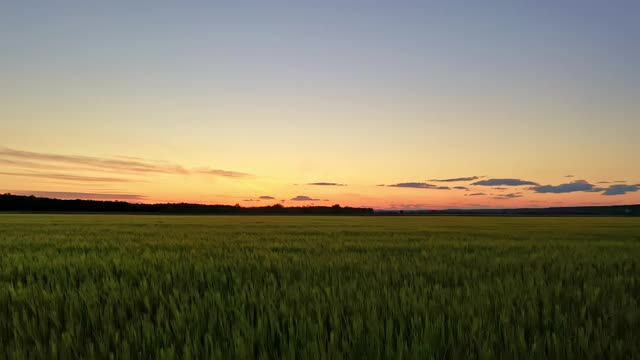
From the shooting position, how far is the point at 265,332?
2.71m

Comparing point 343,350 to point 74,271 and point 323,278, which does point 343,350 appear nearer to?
point 323,278

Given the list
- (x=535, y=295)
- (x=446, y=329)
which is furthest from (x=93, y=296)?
(x=535, y=295)

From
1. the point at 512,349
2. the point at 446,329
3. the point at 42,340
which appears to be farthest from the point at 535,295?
the point at 42,340

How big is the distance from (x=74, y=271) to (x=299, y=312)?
4289 millimetres

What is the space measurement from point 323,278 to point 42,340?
10.1ft

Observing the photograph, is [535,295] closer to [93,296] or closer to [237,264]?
[93,296]

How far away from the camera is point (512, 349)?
7.91 feet

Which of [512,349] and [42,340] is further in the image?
[42,340]

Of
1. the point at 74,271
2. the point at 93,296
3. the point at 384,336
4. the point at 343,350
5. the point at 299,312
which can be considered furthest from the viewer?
the point at 74,271

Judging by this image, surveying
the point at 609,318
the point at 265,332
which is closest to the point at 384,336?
the point at 265,332

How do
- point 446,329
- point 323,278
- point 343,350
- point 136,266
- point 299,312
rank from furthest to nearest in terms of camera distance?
point 136,266
point 323,278
point 299,312
point 446,329
point 343,350

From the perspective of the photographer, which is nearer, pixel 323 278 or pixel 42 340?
pixel 42 340

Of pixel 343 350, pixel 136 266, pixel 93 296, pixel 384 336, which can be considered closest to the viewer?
pixel 343 350

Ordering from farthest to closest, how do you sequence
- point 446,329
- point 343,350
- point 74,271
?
A: point 74,271 < point 446,329 < point 343,350
